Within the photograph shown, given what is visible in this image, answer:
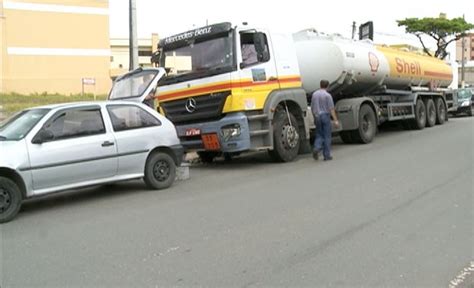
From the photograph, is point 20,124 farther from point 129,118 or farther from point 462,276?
point 462,276

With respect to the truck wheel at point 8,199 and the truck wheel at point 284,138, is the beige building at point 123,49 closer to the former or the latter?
the truck wheel at point 284,138

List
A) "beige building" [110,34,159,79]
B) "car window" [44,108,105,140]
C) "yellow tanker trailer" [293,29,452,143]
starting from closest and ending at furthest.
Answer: "car window" [44,108,105,140], "yellow tanker trailer" [293,29,452,143], "beige building" [110,34,159,79]

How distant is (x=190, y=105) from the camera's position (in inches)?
468

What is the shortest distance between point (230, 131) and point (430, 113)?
12.0m

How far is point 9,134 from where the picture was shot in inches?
318

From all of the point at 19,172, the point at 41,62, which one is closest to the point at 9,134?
the point at 19,172

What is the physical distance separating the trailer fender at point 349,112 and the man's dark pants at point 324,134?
98.6 inches

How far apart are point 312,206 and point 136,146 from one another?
3.08m

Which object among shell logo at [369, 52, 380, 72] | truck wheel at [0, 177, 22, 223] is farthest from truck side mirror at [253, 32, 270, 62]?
truck wheel at [0, 177, 22, 223]

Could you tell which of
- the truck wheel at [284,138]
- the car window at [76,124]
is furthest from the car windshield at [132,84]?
the car window at [76,124]

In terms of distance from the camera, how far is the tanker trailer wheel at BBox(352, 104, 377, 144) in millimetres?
15621

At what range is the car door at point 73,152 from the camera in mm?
7957

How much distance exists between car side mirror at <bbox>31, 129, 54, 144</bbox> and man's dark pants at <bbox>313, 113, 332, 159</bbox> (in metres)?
6.45

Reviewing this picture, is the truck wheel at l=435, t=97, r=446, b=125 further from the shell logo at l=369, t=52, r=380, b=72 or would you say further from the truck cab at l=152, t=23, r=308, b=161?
the truck cab at l=152, t=23, r=308, b=161
